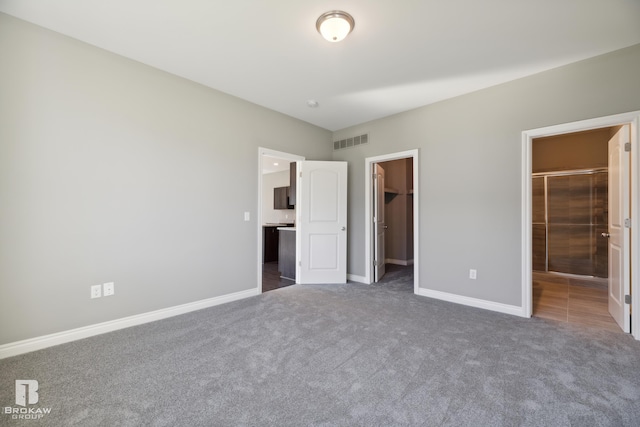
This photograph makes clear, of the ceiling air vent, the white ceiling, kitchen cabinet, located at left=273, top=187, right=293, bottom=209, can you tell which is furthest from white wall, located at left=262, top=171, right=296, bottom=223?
the white ceiling

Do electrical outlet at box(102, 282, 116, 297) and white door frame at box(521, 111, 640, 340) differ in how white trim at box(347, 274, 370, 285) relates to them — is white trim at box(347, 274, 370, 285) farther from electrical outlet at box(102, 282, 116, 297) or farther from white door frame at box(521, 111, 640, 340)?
electrical outlet at box(102, 282, 116, 297)

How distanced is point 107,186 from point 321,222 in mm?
2886

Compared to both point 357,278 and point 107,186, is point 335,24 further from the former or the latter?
point 357,278

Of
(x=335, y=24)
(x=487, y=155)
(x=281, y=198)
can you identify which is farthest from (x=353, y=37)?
(x=281, y=198)

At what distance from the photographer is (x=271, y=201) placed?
28.1 ft

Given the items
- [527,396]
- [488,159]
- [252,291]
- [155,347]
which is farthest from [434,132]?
[155,347]

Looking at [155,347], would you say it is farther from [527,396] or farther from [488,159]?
[488,159]

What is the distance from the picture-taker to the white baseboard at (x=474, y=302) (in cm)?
305

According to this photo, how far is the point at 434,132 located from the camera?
12.2 feet

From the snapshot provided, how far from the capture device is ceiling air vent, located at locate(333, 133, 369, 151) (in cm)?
451

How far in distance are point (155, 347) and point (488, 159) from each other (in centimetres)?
408

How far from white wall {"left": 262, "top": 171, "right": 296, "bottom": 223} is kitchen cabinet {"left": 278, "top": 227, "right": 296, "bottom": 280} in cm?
307

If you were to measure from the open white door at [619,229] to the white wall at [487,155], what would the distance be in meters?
0.52

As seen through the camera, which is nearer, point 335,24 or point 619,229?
point 335,24
